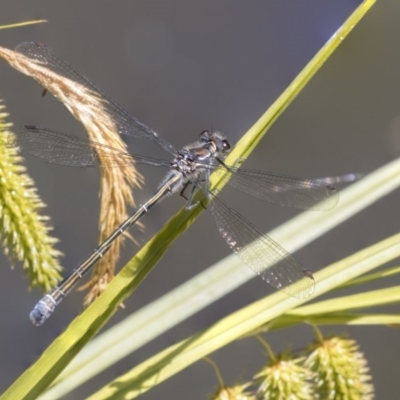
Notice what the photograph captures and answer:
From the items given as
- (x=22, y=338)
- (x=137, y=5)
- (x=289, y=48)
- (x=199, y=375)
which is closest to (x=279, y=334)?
(x=199, y=375)

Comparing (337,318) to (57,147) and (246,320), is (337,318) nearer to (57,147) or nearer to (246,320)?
(246,320)

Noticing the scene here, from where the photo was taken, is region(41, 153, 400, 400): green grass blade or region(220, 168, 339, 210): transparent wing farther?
region(220, 168, 339, 210): transparent wing

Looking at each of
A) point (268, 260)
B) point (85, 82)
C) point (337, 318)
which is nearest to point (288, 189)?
point (268, 260)

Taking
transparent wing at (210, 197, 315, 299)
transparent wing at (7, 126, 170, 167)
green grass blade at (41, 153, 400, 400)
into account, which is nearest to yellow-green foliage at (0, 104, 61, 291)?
green grass blade at (41, 153, 400, 400)

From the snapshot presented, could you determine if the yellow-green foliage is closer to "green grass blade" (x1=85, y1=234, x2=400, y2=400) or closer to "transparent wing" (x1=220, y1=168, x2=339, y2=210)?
"green grass blade" (x1=85, y1=234, x2=400, y2=400)

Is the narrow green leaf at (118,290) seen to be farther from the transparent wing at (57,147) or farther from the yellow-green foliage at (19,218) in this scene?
the transparent wing at (57,147)

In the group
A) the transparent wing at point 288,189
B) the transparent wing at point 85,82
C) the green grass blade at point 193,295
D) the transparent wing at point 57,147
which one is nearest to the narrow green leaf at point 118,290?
the green grass blade at point 193,295
